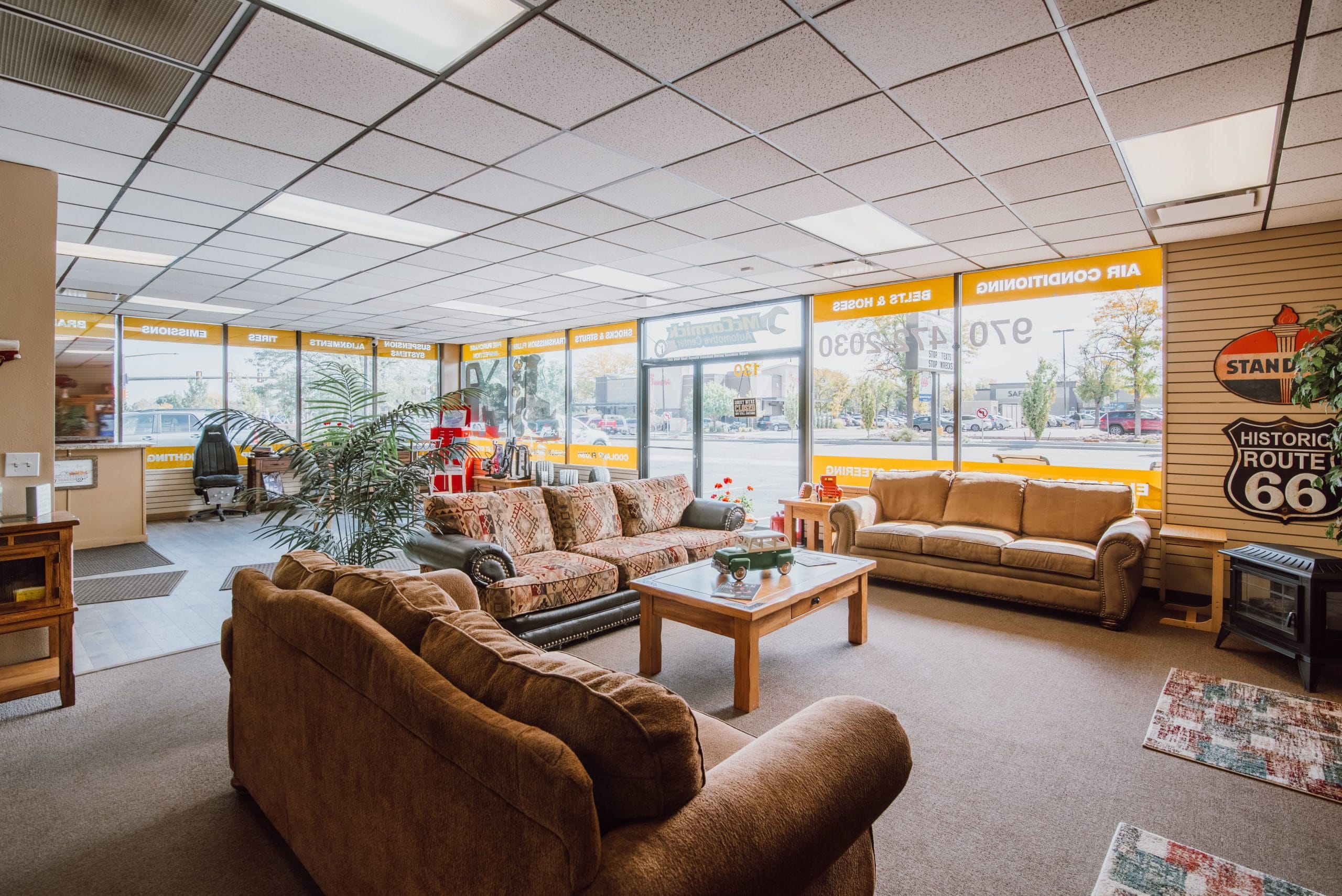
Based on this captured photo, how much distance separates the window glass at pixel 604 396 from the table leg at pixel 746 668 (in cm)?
594

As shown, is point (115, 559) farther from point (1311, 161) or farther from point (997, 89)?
point (1311, 161)

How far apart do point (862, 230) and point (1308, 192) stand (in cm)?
258

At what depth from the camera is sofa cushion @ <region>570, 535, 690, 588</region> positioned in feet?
14.3

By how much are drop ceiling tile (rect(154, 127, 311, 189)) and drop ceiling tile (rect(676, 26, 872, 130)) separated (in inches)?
90.4

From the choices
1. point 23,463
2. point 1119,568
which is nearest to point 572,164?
point 23,463

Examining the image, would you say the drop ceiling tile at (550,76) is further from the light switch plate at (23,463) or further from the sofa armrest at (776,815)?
the light switch plate at (23,463)

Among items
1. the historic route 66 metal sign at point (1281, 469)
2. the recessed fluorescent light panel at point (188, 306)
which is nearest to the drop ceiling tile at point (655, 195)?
the historic route 66 metal sign at point (1281, 469)

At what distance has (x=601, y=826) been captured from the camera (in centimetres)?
118

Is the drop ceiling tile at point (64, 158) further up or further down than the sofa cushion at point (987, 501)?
further up

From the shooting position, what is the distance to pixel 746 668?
3166 mm

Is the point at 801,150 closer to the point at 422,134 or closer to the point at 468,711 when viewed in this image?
the point at 422,134

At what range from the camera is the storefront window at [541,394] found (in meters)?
10.1

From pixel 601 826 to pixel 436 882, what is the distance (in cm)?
39

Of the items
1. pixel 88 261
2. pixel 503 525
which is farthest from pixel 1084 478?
pixel 88 261
